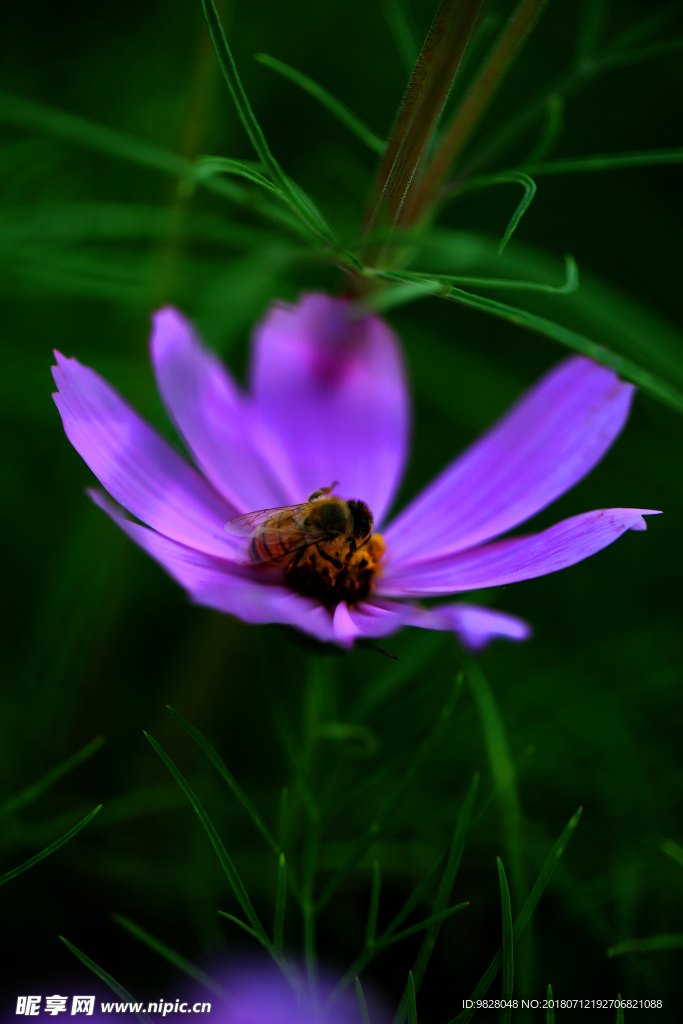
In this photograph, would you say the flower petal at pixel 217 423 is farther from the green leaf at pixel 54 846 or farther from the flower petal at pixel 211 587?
the green leaf at pixel 54 846

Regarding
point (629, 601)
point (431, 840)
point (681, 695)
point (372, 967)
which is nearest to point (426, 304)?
point (629, 601)

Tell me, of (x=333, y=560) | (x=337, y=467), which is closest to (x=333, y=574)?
(x=333, y=560)

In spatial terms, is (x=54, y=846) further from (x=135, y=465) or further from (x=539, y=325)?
(x=539, y=325)

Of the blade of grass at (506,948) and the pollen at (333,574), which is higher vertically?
the pollen at (333,574)

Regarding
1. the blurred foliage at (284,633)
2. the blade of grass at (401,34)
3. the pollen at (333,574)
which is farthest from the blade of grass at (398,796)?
the blade of grass at (401,34)

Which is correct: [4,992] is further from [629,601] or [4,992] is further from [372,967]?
[629,601]

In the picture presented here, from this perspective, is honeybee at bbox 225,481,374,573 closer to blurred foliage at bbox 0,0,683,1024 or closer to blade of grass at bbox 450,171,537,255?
blurred foliage at bbox 0,0,683,1024
